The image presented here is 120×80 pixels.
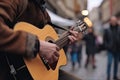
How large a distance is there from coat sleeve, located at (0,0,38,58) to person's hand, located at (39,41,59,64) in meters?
0.08

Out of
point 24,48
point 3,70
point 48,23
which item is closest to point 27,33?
point 24,48

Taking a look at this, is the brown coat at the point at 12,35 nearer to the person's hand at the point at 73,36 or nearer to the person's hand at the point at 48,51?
the person's hand at the point at 48,51

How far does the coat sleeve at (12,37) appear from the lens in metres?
2.79

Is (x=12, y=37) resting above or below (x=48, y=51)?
above

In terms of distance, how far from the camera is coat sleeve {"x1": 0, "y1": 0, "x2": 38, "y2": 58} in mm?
2791

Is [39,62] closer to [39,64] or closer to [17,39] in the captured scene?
[39,64]

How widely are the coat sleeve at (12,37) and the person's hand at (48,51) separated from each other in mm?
81

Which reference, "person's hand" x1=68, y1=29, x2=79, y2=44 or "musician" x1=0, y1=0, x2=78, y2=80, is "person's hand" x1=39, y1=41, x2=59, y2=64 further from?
"person's hand" x1=68, y1=29, x2=79, y2=44

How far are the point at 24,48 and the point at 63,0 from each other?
124 feet

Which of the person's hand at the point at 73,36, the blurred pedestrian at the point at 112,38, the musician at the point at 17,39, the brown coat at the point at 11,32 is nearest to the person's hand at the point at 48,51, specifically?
the musician at the point at 17,39

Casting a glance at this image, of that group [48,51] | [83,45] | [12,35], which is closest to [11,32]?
[12,35]

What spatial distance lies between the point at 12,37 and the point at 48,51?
30 cm

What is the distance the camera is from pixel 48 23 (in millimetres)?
3617

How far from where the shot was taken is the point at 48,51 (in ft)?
9.78
